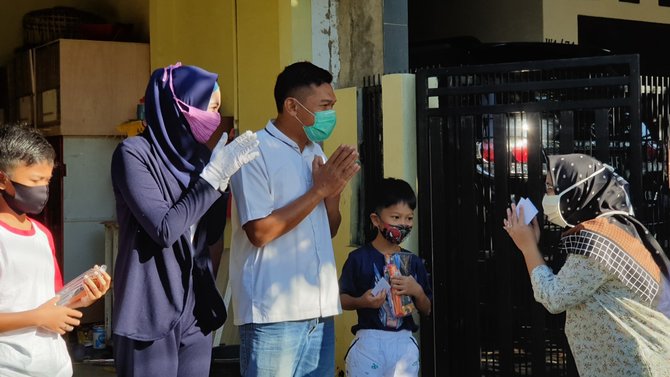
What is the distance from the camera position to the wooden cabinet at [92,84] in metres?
8.33

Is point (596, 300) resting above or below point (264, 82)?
below

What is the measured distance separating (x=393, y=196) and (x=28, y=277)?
2006mm

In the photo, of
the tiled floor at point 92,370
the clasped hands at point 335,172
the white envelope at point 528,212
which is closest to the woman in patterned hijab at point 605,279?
the white envelope at point 528,212

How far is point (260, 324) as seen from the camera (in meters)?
3.67

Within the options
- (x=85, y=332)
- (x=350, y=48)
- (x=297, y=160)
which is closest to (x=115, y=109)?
(x=85, y=332)

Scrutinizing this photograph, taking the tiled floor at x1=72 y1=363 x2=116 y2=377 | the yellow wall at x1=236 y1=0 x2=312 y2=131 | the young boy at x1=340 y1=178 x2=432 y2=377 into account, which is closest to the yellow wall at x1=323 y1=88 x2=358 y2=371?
the yellow wall at x1=236 y1=0 x2=312 y2=131

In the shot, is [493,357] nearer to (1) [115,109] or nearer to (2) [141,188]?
(2) [141,188]

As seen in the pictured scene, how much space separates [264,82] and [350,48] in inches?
27.8

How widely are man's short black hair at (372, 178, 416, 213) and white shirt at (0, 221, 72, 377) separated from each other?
6.08 ft

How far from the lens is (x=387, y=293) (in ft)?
14.7

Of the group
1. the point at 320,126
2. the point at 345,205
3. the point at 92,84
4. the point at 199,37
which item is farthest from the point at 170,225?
the point at 92,84

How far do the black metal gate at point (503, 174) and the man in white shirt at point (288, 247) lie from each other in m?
1.67

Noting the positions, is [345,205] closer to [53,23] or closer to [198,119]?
[198,119]

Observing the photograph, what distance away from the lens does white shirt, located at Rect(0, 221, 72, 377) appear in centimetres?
309
